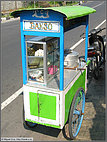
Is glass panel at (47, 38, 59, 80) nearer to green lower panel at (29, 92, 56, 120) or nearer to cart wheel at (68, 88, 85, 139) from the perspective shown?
green lower panel at (29, 92, 56, 120)

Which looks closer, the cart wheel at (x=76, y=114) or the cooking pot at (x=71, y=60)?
the cart wheel at (x=76, y=114)

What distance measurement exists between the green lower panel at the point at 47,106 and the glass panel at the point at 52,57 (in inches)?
18.7

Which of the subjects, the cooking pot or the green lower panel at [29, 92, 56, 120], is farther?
the cooking pot

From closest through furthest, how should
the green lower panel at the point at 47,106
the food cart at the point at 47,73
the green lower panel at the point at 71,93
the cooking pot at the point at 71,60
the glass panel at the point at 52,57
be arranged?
the food cart at the point at 47,73 → the green lower panel at the point at 47,106 → the green lower panel at the point at 71,93 → the glass panel at the point at 52,57 → the cooking pot at the point at 71,60

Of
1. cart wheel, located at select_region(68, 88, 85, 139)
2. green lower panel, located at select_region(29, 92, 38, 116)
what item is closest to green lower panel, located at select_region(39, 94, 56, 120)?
green lower panel, located at select_region(29, 92, 38, 116)

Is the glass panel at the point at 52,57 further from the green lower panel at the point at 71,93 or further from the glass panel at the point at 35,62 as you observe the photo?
the green lower panel at the point at 71,93

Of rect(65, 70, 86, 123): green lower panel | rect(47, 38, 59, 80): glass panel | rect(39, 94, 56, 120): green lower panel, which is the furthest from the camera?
rect(47, 38, 59, 80): glass panel

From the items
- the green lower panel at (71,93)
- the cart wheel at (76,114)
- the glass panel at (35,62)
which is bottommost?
the cart wheel at (76,114)

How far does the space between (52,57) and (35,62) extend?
0.39 metres

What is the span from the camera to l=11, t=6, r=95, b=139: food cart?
11.4ft

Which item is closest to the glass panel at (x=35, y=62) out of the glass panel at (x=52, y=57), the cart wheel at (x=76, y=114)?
the glass panel at (x=52, y=57)

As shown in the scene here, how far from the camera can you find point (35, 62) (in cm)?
409

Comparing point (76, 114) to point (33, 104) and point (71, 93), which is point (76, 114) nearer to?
point (71, 93)

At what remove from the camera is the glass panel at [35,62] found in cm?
402
